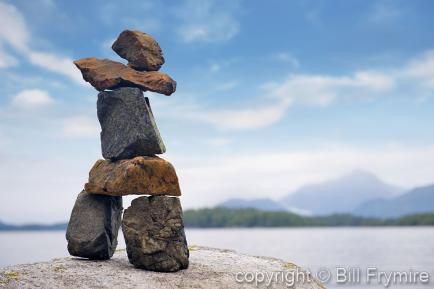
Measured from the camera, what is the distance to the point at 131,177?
50.3 feet

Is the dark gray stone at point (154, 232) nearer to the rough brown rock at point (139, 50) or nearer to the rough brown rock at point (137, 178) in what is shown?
the rough brown rock at point (137, 178)

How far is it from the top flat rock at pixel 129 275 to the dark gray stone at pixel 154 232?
329mm

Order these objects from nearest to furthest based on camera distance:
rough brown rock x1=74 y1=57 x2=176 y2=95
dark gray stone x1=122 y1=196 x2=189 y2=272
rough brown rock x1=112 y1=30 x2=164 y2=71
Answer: dark gray stone x1=122 y1=196 x2=189 y2=272 → rough brown rock x1=74 y1=57 x2=176 y2=95 → rough brown rock x1=112 y1=30 x2=164 y2=71

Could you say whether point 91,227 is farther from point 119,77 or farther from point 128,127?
point 119,77

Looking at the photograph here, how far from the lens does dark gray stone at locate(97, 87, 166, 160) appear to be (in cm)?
1588

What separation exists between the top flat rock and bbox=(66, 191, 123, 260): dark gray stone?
344 mm

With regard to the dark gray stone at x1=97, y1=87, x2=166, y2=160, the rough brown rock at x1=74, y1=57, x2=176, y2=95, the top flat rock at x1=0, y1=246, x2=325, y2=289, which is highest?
the rough brown rock at x1=74, y1=57, x2=176, y2=95

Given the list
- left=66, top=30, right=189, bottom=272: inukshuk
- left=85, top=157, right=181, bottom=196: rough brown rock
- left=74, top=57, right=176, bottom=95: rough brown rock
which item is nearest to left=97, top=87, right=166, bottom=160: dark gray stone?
left=66, top=30, right=189, bottom=272: inukshuk

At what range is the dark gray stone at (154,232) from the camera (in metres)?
15.5

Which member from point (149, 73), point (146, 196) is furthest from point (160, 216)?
point (149, 73)

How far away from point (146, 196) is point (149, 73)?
3822 millimetres

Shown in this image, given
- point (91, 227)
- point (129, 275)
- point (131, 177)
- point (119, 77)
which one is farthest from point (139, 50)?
point (129, 275)

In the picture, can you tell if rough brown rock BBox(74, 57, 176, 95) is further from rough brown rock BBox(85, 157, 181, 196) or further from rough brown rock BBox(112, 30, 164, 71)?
rough brown rock BBox(85, 157, 181, 196)

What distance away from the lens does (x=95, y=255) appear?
16203 millimetres
